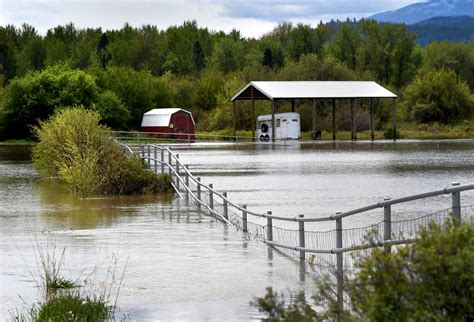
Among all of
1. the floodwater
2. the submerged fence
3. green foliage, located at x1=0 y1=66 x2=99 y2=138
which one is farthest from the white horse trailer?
the submerged fence

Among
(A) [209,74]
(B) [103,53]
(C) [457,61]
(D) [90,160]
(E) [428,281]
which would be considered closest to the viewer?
(E) [428,281]

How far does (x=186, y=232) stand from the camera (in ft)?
69.6

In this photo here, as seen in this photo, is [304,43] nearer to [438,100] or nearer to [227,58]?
[227,58]

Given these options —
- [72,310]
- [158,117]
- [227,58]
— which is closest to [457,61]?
[227,58]

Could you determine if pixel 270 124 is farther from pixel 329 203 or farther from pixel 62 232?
pixel 62 232

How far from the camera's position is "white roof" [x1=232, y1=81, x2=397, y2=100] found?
74375mm

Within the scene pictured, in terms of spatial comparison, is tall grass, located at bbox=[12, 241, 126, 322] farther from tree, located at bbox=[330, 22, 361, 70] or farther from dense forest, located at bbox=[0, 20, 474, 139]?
tree, located at bbox=[330, 22, 361, 70]

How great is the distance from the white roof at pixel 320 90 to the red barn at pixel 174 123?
33.0 ft

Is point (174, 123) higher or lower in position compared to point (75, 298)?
higher

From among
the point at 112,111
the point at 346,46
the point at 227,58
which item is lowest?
the point at 112,111

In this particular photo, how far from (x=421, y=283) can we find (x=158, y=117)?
269 ft

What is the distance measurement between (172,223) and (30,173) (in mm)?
22863

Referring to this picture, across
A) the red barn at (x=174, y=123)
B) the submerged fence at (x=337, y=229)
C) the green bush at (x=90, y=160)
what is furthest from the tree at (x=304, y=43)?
the submerged fence at (x=337, y=229)

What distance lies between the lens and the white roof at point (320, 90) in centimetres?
7438
